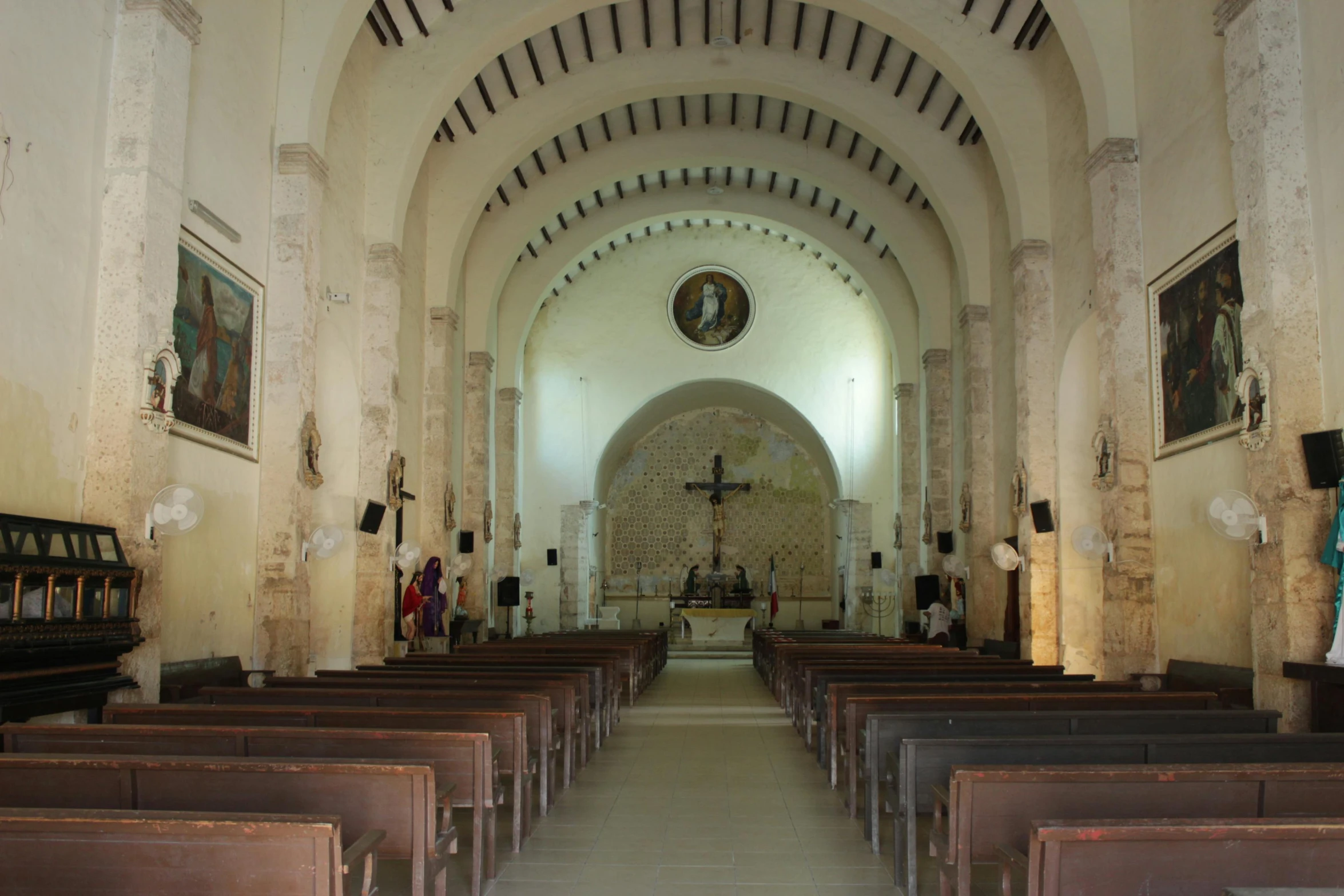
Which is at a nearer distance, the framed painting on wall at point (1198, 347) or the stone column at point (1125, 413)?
the framed painting on wall at point (1198, 347)

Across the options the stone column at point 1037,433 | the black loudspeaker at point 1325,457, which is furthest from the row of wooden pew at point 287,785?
the stone column at point 1037,433

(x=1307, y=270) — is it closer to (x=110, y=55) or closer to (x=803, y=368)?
(x=110, y=55)

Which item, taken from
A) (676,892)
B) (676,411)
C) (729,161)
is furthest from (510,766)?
(676,411)

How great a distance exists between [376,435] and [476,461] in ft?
20.1

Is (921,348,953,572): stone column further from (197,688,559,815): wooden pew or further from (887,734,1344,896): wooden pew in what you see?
(887,734,1344,896): wooden pew

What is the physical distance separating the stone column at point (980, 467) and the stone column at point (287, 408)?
977 cm

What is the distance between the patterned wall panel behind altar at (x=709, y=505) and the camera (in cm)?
2864

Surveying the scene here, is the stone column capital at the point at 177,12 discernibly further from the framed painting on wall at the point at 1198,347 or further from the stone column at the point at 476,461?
the stone column at the point at 476,461

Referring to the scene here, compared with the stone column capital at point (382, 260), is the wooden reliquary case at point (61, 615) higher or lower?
lower

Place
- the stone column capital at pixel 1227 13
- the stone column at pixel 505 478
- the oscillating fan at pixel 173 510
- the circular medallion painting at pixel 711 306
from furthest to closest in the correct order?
the circular medallion painting at pixel 711 306
the stone column at pixel 505 478
the stone column capital at pixel 1227 13
the oscillating fan at pixel 173 510

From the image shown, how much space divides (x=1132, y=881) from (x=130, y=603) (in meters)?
6.42

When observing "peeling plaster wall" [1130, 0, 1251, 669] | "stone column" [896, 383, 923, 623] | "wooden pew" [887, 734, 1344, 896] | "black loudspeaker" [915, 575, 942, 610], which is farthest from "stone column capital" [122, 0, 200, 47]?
"stone column" [896, 383, 923, 623]

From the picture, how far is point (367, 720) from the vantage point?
575cm

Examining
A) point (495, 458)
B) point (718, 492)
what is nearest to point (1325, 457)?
point (495, 458)
